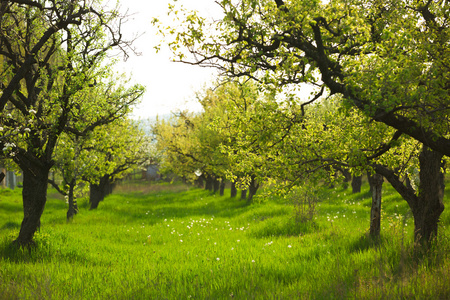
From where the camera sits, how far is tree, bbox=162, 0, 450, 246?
5371 millimetres

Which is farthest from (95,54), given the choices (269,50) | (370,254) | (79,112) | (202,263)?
(370,254)

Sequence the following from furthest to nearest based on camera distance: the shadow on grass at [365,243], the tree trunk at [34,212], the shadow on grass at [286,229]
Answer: the shadow on grass at [286,229] → the tree trunk at [34,212] → the shadow on grass at [365,243]

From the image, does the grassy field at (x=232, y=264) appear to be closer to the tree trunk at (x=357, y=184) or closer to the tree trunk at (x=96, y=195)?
the tree trunk at (x=96, y=195)

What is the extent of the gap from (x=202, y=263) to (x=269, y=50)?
556 cm

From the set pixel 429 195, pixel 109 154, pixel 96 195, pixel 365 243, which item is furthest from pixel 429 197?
pixel 96 195

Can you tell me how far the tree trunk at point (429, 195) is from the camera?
25.6 feet

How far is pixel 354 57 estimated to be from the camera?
7422 millimetres

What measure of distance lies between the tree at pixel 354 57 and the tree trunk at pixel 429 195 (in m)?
0.06

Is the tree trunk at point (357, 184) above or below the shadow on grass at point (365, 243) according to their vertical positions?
above

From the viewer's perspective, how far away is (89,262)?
9133 millimetres

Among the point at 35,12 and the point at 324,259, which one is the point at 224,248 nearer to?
the point at 324,259

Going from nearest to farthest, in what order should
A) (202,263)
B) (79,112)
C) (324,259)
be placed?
(324,259)
(202,263)
(79,112)

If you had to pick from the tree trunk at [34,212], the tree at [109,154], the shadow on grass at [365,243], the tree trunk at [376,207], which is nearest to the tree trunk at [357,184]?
the tree trunk at [376,207]

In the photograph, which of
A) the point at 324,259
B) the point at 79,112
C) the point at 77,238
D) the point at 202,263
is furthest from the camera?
the point at 77,238
